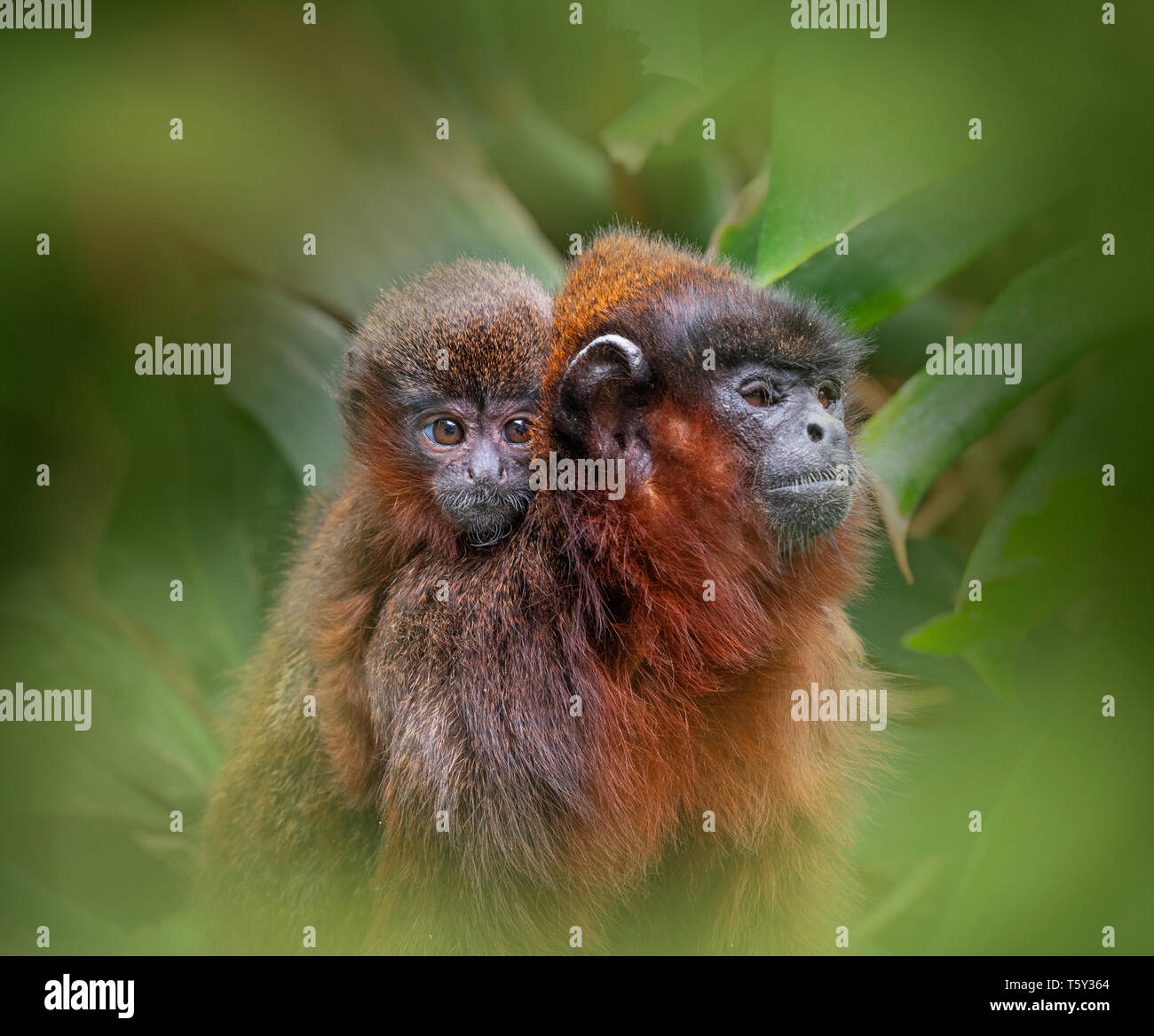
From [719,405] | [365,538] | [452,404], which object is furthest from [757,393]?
[365,538]

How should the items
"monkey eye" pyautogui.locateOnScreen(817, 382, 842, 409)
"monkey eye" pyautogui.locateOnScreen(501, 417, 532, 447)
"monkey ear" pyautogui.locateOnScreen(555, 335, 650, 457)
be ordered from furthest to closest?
"monkey eye" pyautogui.locateOnScreen(501, 417, 532, 447)
"monkey eye" pyautogui.locateOnScreen(817, 382, 842, 409)
"monkey ear" pyautogui.locateOnScreen(555, 335, 650, 457)

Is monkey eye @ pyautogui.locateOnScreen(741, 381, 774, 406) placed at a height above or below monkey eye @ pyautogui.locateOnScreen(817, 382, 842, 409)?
below

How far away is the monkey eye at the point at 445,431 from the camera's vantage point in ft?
6.30

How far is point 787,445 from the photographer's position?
160cm

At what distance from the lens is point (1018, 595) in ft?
6.33

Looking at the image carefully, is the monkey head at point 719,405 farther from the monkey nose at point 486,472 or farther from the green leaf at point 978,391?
the green leaf at point 978,391

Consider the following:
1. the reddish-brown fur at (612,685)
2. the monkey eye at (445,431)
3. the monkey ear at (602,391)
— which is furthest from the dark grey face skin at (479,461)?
the monkey ear at (602,391)

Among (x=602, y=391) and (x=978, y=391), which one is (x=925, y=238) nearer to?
(x=978, y=391)

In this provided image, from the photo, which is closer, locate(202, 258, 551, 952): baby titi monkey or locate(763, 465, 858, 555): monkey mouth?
locate(763, 465, 858, 555): monkey mouth

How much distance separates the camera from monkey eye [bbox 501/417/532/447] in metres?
1.88

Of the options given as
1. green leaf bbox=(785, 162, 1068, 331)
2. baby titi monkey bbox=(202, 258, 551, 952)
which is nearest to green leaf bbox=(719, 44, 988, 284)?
green leaf bbox=(785, 162, 1068, 331)

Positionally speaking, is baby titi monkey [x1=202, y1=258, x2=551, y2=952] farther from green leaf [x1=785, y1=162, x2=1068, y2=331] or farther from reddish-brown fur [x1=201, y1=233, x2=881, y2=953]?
green leaf [x1=785, y1=162, x2=1068, y2=331]

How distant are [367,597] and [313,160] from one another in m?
1.00

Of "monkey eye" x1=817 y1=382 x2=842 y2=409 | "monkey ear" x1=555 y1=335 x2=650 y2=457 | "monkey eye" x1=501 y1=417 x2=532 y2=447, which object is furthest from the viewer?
→ "monkey eye" x1=501 y1=417 x2=532 y2=447
